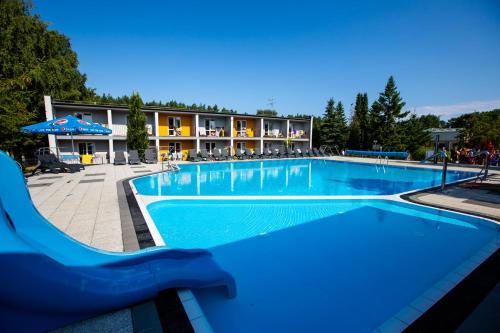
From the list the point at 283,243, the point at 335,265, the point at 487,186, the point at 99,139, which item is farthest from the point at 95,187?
the point at 487,186

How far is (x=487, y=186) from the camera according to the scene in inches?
384

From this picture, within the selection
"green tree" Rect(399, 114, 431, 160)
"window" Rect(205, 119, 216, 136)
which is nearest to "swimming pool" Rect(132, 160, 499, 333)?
"window" Rect(205, 119, 216, 136)

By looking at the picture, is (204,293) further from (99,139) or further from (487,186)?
(99,139)

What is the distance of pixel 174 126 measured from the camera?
2297cm

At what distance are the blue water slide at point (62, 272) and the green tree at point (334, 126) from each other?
3047 cm

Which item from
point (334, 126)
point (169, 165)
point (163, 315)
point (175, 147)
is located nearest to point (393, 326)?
point (163, 315)

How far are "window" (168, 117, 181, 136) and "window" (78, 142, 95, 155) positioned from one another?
6.27 m

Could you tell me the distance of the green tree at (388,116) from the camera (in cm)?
2814

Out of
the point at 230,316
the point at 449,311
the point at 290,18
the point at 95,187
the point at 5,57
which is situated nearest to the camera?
the point at 449,311

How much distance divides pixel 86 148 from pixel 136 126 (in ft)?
14.9

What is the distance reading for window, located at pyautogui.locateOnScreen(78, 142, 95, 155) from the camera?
19.1 metres

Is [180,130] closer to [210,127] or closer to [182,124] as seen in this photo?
[182,124]

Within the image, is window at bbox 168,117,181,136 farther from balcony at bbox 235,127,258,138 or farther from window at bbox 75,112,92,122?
window at bbox 75,112,92,122

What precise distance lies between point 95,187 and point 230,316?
8.05 metres
